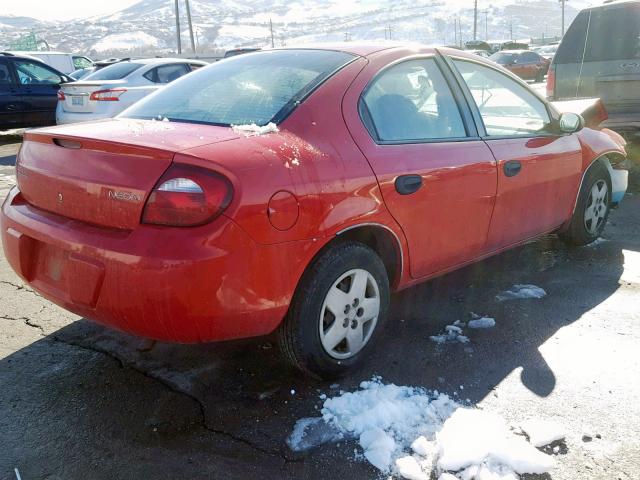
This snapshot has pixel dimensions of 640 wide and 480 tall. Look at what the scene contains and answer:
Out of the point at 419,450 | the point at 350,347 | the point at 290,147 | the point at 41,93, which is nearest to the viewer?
the point at 419,450

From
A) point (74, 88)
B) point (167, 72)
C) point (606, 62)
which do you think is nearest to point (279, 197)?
point (606, 62)

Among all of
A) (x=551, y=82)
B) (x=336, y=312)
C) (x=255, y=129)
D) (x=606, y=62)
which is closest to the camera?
(x=255, y=129)

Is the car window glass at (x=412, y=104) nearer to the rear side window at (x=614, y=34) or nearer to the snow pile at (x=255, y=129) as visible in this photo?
the snow pile at (x=255, y=129)

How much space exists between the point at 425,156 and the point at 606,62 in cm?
491

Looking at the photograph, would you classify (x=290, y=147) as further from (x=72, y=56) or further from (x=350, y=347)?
(x=72, y=56)

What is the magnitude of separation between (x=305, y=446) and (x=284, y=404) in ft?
1.02

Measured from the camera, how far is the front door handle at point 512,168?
11.3 feet

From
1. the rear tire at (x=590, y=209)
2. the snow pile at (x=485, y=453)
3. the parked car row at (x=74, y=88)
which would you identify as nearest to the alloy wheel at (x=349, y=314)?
the snow pile at (x=485, y=453)

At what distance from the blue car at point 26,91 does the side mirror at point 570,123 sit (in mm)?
10672

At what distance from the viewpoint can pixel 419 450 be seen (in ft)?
7.36

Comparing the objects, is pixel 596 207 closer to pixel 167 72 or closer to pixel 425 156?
pixel 425 156

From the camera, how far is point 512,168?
348 centimetres

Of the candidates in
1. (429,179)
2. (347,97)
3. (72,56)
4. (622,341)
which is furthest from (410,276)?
(72,56)

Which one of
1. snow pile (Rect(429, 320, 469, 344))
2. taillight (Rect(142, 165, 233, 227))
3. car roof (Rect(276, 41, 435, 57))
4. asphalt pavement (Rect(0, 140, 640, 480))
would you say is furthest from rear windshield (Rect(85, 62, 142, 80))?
taillight (Rect(142, 165, 233, 227))
